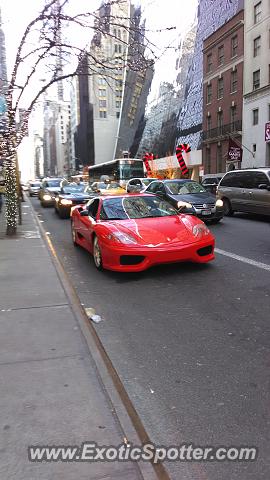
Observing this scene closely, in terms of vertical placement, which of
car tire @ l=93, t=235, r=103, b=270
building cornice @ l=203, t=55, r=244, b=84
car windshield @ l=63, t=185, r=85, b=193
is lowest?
car tire @ l=93, t=235, r=103, b=270

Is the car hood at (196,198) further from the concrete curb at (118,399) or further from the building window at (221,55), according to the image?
the building window at (221,55)

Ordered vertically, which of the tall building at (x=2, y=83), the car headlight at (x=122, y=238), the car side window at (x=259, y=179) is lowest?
the car headlight at (x=122, y=238)

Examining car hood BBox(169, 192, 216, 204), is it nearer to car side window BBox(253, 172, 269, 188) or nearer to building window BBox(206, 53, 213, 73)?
car side window BBox(253, 172, 269, 188)

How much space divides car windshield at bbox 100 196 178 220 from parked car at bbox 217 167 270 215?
262 inches

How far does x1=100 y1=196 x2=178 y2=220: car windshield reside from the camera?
8289mm

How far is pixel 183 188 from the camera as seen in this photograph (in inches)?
588

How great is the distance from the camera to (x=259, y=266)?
7.70 m

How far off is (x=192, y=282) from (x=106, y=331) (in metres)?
2.33

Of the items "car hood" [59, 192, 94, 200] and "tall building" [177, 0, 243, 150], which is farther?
"tall building" [177, 0, 243, 150]

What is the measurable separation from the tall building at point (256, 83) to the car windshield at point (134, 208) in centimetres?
2968

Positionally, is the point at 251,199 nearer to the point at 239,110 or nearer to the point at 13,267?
the point at 13,267

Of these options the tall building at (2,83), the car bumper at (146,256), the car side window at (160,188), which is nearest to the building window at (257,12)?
the car side window at (160,188)

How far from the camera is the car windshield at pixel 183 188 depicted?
14.8 meters

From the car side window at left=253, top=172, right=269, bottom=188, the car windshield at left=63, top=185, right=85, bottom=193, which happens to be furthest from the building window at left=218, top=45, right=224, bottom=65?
the car side window at left=253, top=172, right=269, bottom=188
